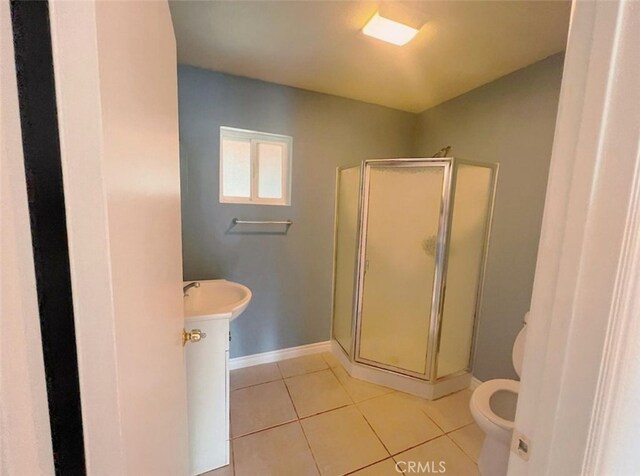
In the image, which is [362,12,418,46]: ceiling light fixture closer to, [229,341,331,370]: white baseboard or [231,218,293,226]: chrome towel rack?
[231,218,293,226]: chrome towel rack

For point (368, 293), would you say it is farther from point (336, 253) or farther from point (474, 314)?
point (474, 314)

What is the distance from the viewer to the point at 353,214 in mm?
2326

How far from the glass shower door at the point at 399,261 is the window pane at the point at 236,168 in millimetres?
1015

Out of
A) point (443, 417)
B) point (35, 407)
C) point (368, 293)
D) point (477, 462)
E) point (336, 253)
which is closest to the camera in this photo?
point (35, 407)

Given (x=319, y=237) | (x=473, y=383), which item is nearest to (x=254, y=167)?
(x=319, y=237)

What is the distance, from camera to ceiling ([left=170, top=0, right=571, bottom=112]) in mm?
1322

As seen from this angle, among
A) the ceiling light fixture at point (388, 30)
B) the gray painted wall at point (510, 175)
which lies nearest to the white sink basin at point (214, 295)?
the ceiling light fixture at point (388, 30)

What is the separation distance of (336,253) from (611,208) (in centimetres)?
213

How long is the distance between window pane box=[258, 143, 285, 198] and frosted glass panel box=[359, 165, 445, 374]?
804 mm

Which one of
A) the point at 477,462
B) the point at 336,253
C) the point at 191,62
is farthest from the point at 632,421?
the point at 191,62

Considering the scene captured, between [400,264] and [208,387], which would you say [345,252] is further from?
[208,387]

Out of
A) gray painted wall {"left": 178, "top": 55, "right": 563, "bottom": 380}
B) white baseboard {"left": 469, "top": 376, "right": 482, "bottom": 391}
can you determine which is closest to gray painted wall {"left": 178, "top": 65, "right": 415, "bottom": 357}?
gray painted wall {"left": 178, "top": 55, "right": 563, "bottom": 380}

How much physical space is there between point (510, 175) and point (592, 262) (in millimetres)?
1744

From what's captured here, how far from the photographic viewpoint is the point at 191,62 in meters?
1.84
